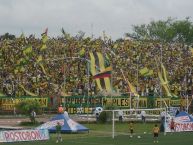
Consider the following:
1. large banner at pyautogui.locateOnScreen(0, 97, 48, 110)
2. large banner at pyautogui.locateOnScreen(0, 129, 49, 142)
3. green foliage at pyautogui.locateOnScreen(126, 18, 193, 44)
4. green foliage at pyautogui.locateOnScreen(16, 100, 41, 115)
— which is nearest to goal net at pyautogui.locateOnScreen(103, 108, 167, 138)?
green foliage at pyautogui.locateOnScreen(16, 100, 41, 115)

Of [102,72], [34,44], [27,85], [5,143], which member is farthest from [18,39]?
[5,143]

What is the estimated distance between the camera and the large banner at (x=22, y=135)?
41.8 m

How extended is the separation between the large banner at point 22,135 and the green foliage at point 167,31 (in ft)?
314

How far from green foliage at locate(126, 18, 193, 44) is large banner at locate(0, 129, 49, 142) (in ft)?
314

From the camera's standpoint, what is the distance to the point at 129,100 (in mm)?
70562

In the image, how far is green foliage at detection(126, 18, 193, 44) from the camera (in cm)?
14175

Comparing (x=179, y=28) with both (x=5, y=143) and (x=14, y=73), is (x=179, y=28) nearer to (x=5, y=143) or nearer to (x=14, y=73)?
(x=14, y=73)

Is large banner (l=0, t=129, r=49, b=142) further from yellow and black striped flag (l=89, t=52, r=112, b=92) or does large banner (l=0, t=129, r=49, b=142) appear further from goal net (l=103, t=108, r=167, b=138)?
yellow and black striped flag (l=89, t=52, r=112, b=92)

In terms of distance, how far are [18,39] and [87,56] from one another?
9.01 m

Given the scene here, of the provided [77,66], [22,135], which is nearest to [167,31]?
[77,66]

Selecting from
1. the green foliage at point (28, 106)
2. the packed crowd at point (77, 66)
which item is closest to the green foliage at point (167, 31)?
the packed crowd at point (77, 66)

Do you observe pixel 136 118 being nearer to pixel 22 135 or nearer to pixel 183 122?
pixel 183 122

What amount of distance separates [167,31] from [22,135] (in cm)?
10311

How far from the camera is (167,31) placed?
468ft
